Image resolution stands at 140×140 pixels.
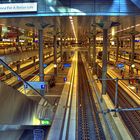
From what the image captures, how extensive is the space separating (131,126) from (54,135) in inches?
226

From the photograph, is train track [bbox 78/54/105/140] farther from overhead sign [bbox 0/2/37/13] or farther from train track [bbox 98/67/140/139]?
overhead sign [bbox 0/2/37/13]

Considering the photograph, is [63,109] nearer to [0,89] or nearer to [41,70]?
[41,70]

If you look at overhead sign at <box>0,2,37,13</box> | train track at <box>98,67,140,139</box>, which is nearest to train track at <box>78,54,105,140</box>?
train track at <box>98,67,140,139</box>

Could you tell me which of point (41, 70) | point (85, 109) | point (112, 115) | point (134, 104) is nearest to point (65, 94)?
point (41, 70)

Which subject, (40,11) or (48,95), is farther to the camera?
(48,95)

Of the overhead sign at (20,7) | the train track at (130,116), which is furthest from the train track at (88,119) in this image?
the overhead sign at (20,7)

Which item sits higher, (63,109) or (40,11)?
(40,11)

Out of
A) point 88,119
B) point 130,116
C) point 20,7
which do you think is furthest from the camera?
point 130,116

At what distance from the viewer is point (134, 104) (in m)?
24.0

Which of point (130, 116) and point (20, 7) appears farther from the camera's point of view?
point (130, 116)

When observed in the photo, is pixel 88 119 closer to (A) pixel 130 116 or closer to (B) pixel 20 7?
(A) pixel 130 116

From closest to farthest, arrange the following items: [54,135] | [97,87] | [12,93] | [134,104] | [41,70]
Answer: [12,93] → [54,135] → [134,104] → [41,70] → [97,87]

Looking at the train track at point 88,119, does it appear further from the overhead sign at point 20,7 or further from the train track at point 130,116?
the overhead sign at point 20,7

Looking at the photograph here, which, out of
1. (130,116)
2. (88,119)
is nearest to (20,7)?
(88,119)
